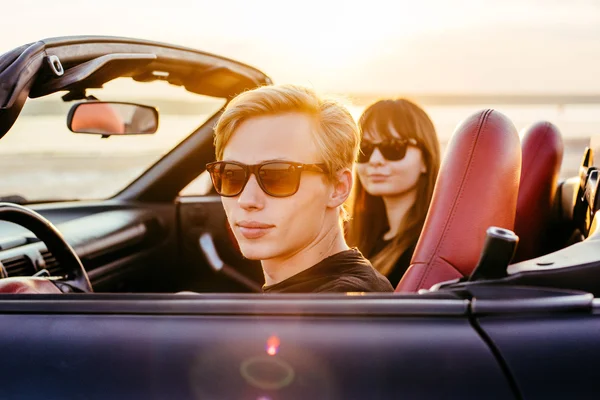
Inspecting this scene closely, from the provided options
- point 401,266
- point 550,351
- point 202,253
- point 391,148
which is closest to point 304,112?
point 550,351

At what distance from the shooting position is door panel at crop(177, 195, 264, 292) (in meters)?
4.00

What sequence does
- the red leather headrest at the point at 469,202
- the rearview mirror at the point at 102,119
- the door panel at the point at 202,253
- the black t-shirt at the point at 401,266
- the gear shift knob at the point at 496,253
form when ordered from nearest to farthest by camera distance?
the gear shift knob at the point at 496,253 < the red leather headrest at the point at 469,202 < the rearview mirror at the point at 102,119 < the black t-shirt at the point at 401,266 < the door panel at the point at 202,253

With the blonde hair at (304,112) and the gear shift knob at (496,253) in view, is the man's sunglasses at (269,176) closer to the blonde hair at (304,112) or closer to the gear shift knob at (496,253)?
the blonde hair at (304,112)

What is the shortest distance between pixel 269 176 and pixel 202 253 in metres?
2.21

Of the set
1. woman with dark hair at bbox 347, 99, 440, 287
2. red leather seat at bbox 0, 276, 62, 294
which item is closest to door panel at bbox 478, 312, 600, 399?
red leather seat at bbox 0, 276, 62, 294

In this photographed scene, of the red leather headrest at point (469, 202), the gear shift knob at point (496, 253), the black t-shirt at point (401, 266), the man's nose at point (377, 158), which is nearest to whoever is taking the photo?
the gear shift knob at point (496, 253)

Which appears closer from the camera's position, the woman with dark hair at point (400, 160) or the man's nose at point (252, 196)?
the man's nose at point (252, 196)

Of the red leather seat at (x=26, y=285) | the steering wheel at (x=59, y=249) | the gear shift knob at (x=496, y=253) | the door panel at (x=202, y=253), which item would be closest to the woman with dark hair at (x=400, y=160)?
the door panel at (x=202, y=253)

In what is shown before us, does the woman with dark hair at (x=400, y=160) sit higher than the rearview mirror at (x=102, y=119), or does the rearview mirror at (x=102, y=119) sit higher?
the rearview mirror at (x=102, y=119)

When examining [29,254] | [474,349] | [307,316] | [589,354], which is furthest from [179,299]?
[29,254]

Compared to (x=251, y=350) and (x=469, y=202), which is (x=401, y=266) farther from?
(x=251, y=350)

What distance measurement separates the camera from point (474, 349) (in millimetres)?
1209

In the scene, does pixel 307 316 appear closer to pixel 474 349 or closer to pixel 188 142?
pixel 474 349

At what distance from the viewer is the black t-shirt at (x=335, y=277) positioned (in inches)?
73.2
